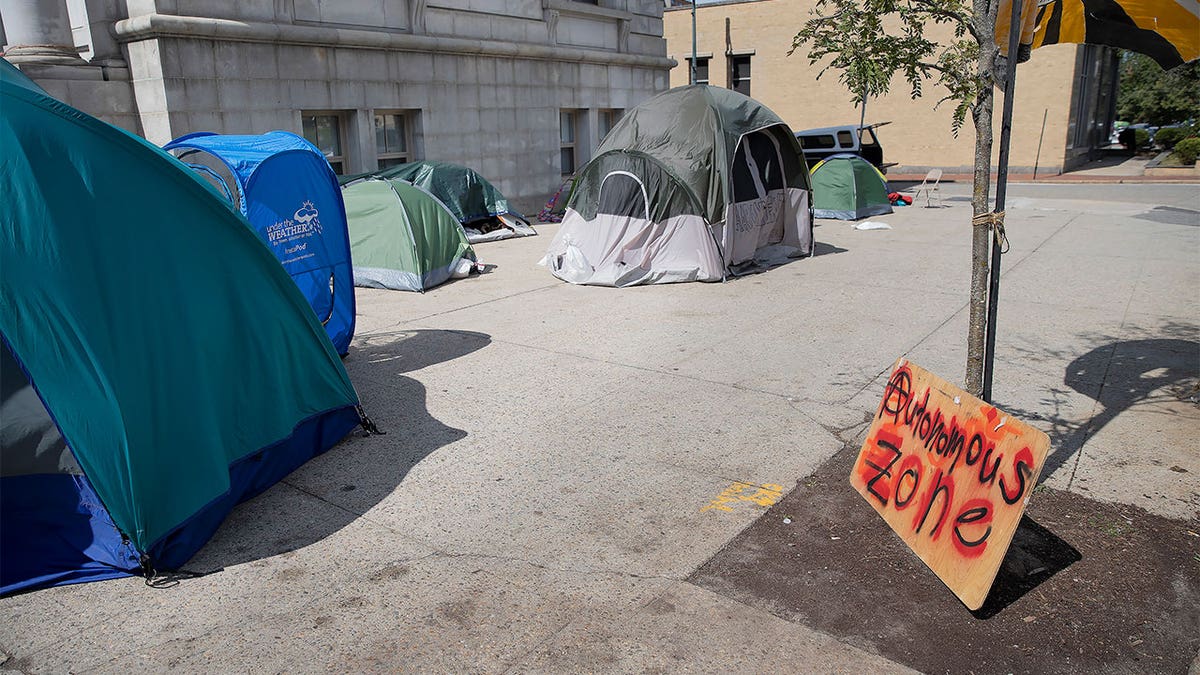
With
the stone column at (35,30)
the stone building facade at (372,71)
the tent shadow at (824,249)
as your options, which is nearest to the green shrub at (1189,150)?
the stone building facade at (372,71)

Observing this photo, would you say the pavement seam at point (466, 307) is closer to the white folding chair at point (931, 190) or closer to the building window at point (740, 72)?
the white folding chair at point (931, 190)

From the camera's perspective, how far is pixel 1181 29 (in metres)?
4.92

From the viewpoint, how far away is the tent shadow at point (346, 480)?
439 cm

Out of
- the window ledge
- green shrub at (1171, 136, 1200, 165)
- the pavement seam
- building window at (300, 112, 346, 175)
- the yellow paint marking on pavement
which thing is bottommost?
the yellow paint marking on pavement

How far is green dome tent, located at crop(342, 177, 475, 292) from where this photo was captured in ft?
35.9

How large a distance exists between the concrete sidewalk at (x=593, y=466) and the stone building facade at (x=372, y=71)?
4.82m

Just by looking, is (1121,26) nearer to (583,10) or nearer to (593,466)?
(593,466)

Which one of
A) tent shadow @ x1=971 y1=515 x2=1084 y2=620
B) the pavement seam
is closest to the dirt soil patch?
tent shadow @ x1=971 y1=515 x2=1084 y2=620

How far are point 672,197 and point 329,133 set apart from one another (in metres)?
6.91

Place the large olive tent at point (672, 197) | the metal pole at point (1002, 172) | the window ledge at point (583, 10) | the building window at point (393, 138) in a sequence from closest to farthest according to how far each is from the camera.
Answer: the metal pole at point (1002, 172) → the large olive tent at point (672, 197) → the building window at point (393, 138) → the window ledge at point (583, 10)

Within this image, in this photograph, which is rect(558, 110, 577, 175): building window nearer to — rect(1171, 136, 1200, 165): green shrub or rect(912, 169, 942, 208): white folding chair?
rect(912, 169, 942, 208): white folding chair

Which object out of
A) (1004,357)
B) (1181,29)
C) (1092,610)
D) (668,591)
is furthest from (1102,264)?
(668,591)

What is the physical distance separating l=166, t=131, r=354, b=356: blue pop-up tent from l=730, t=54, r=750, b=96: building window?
28.6 metres

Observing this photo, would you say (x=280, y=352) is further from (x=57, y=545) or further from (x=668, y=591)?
(x=668, y=591)
